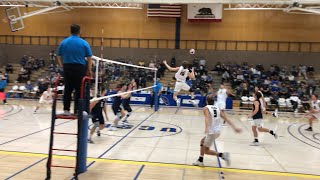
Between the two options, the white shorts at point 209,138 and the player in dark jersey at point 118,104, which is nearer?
the white shorts at point 209,138

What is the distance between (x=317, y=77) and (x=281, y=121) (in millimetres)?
13420

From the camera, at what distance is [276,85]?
24.6 m

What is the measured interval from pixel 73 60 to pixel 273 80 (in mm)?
22253

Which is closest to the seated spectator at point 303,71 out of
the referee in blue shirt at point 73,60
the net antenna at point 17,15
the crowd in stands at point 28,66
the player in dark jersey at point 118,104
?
the player in dark jersey at point 118,104

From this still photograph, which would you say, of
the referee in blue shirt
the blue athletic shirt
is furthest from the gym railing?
the blue athletic shirt

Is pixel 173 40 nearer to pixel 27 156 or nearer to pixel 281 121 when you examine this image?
pixel 281 121

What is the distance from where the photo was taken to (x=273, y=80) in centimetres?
2575

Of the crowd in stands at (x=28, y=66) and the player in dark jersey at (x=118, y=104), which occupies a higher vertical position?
the crowd in stands at (x=28, y=66)

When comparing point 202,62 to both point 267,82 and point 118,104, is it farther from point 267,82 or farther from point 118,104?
point 118,104

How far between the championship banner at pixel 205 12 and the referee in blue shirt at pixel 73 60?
77.9 feet

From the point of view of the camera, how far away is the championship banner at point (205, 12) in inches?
1130

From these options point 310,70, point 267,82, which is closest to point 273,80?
point 267,82

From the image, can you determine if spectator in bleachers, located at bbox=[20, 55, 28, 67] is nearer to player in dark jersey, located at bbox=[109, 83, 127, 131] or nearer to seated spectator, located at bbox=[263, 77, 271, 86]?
player in dark jersey, located at bbox=[109, 83, 127, 131]

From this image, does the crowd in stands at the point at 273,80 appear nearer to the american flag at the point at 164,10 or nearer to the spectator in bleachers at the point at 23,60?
the american flag at the point at 164,10
